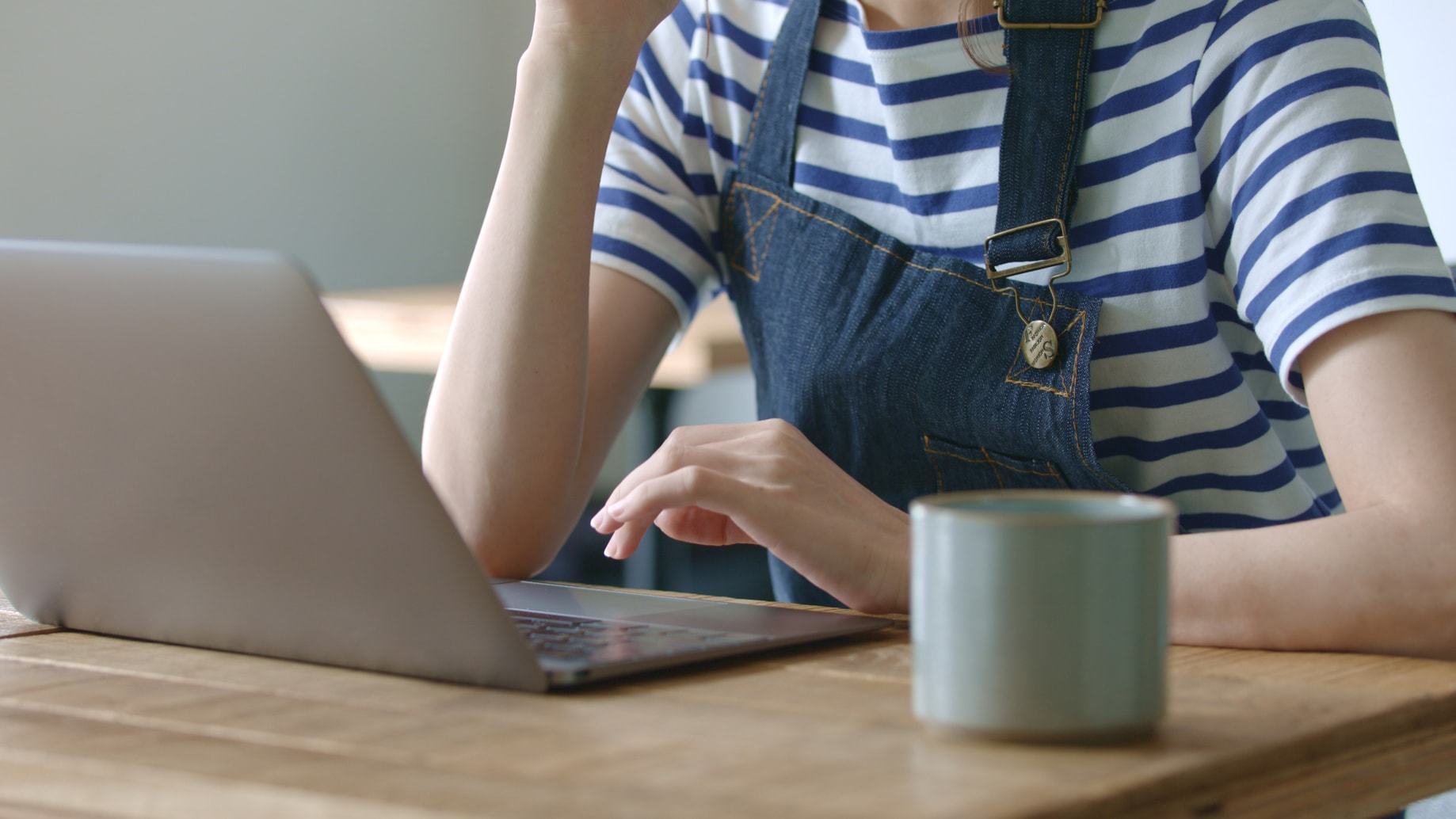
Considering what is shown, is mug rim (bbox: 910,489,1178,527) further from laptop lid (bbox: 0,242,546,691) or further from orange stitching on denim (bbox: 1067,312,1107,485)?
orange stitching on denim (bbox: 1067,312,1107,485)

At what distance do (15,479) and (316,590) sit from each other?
Answer: 0.60 feet

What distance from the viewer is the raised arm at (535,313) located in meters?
0.96

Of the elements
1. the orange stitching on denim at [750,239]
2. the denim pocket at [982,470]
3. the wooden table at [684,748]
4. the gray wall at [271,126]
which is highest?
the gray wall at [271,126]

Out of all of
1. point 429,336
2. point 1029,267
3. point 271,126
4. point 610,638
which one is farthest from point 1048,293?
point 271,126

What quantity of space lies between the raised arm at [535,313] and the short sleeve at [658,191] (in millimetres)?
132

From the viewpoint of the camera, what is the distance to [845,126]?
107cm

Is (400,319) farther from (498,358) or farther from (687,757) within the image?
(687,757)

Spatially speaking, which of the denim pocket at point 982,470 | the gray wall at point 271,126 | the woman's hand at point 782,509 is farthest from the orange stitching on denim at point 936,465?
the gray wall at point 271,126

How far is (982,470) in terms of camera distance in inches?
38.8

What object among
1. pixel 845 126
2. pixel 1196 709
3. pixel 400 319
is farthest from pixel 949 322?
pixel 400 319

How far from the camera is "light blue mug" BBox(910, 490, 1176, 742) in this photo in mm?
466

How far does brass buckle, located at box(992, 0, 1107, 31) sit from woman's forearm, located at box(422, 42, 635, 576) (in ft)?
0.80

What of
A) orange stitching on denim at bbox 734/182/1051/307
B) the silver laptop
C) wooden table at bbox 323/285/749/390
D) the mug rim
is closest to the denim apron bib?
orange stitching on denim at bbox 734/182/1051/307

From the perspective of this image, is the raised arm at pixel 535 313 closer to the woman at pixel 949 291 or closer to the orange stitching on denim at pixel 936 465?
the woman at pixel 949 291
